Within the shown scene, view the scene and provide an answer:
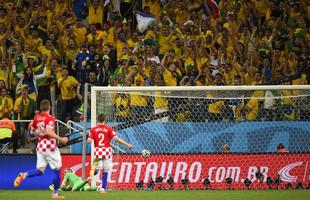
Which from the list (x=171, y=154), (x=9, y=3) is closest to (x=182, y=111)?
(x=171, y=154)

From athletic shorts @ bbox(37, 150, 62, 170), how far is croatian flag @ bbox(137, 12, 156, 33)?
9.95 metres

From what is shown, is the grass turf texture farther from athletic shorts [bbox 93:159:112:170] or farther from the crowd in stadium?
the crowd in stadium

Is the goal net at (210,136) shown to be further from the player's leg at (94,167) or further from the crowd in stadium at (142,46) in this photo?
the player's leg at (94,167)

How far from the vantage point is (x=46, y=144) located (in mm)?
18469

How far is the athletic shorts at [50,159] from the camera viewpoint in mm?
18469

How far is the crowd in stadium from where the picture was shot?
25359mm

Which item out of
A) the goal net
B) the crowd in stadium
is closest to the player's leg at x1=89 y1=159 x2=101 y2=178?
the goal net

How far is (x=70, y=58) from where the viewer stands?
2691cm

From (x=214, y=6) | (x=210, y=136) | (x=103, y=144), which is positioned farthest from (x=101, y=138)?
(x=214, y=6)

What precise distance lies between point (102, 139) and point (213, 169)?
3.23 m

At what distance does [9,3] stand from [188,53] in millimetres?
5972

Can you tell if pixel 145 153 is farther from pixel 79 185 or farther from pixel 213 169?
pixel 213 169

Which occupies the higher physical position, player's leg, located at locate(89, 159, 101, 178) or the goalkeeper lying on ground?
player's leg, located at locate(89, 159, 101, 178)

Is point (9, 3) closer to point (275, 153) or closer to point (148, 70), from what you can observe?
point (148, 70)
